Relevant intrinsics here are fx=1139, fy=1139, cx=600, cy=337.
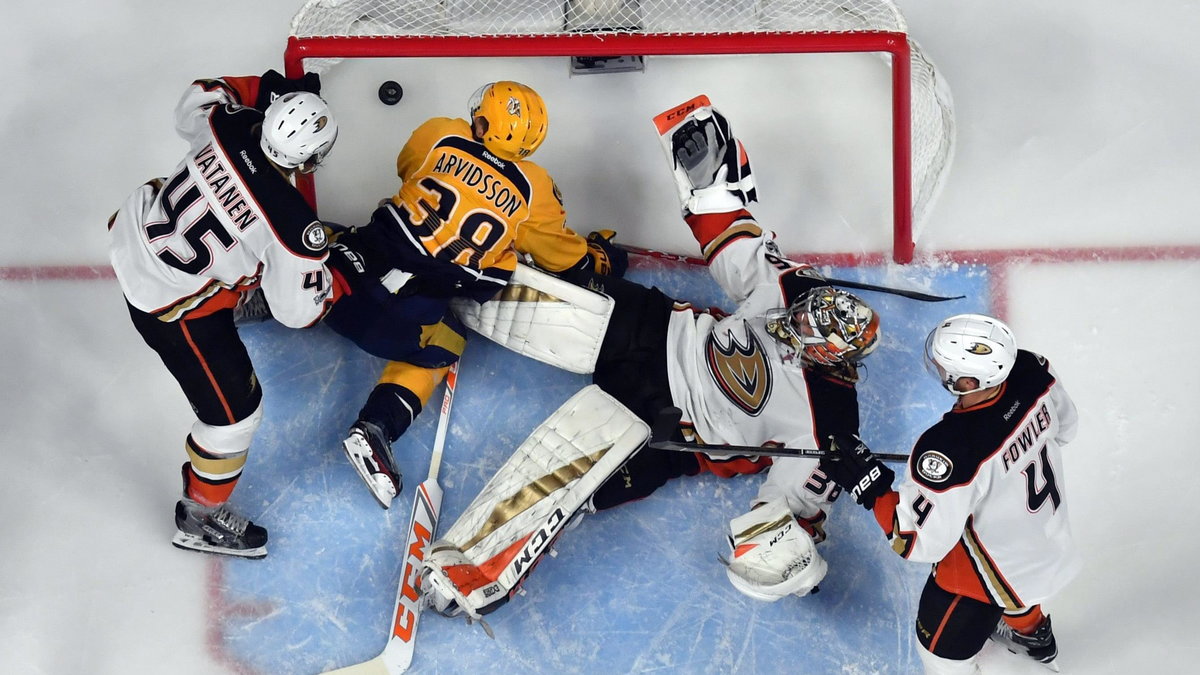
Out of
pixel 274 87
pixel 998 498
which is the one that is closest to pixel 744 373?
pixel 998 498

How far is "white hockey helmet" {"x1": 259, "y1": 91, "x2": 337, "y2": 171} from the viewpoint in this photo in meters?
2.83

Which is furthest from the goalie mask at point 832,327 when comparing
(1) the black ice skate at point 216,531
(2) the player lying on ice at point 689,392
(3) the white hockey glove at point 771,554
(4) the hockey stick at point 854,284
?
(1) the black ice skate at point 216,531

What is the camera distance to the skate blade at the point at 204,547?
3438 mm

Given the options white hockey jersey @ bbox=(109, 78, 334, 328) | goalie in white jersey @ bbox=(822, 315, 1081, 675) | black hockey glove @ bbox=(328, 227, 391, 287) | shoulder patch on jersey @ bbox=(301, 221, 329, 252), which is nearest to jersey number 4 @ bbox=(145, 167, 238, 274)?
white hockey jersey @ bbox=(109, 78, 334, 328)

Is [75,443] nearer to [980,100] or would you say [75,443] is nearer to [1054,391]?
[1054,391]

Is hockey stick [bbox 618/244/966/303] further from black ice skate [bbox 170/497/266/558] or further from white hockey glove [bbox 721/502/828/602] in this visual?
black ice skate [bbox 170/497/266/558]

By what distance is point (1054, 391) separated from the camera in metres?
2.99

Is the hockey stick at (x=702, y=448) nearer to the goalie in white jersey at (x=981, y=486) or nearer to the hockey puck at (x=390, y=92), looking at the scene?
the goalie in white jersey at (x=981, y=486)

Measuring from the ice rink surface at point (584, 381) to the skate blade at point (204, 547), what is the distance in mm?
64

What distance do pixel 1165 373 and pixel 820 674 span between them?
149 cm

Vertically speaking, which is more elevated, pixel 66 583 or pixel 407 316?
pixel 407 316

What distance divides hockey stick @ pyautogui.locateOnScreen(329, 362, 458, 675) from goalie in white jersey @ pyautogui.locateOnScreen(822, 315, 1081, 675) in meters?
1.23

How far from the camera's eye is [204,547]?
344 centimetres

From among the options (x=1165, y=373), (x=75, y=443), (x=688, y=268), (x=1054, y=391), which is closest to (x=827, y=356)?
(x=1054, y=391)
